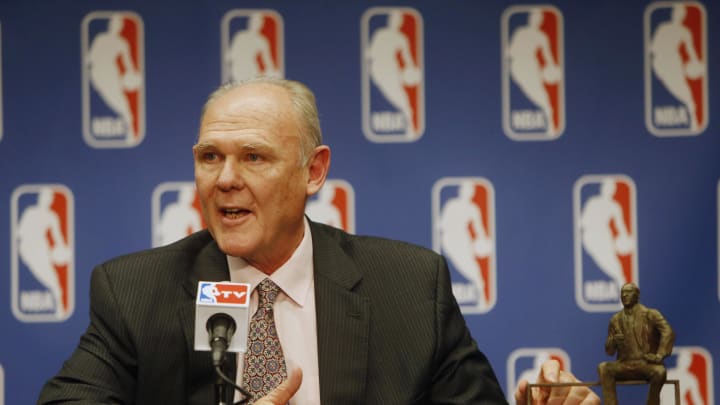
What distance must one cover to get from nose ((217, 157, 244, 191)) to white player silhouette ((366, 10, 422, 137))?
1.31m

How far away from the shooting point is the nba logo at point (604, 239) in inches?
133

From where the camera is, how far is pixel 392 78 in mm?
3396

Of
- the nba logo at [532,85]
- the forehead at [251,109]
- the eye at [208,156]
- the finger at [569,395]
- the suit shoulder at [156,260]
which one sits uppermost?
the nba logo at [532,85]

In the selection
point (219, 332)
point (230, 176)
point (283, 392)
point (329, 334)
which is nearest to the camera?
point (219, 332)

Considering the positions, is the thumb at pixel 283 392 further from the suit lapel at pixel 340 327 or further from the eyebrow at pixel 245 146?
the eyebrow at pixel 245 146

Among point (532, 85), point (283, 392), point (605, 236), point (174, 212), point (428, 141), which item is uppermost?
point (532, 85)

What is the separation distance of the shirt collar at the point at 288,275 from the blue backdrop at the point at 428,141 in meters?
1.02

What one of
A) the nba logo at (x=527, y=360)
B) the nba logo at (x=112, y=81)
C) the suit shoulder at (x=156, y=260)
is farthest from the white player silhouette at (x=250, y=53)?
the nba logo at (x=527, y=360)

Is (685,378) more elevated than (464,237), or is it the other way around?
(464,237)

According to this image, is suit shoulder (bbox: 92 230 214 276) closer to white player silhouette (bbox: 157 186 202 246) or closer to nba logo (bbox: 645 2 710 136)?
white player silhouette (bbox: 157 186 202 246)

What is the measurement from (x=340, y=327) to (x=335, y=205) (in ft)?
3.84

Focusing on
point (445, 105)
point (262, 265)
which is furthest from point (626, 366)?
point (445, 105)

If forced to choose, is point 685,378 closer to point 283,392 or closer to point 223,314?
point 283,392

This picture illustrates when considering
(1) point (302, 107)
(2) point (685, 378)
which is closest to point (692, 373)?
(2) point (685, 378)
